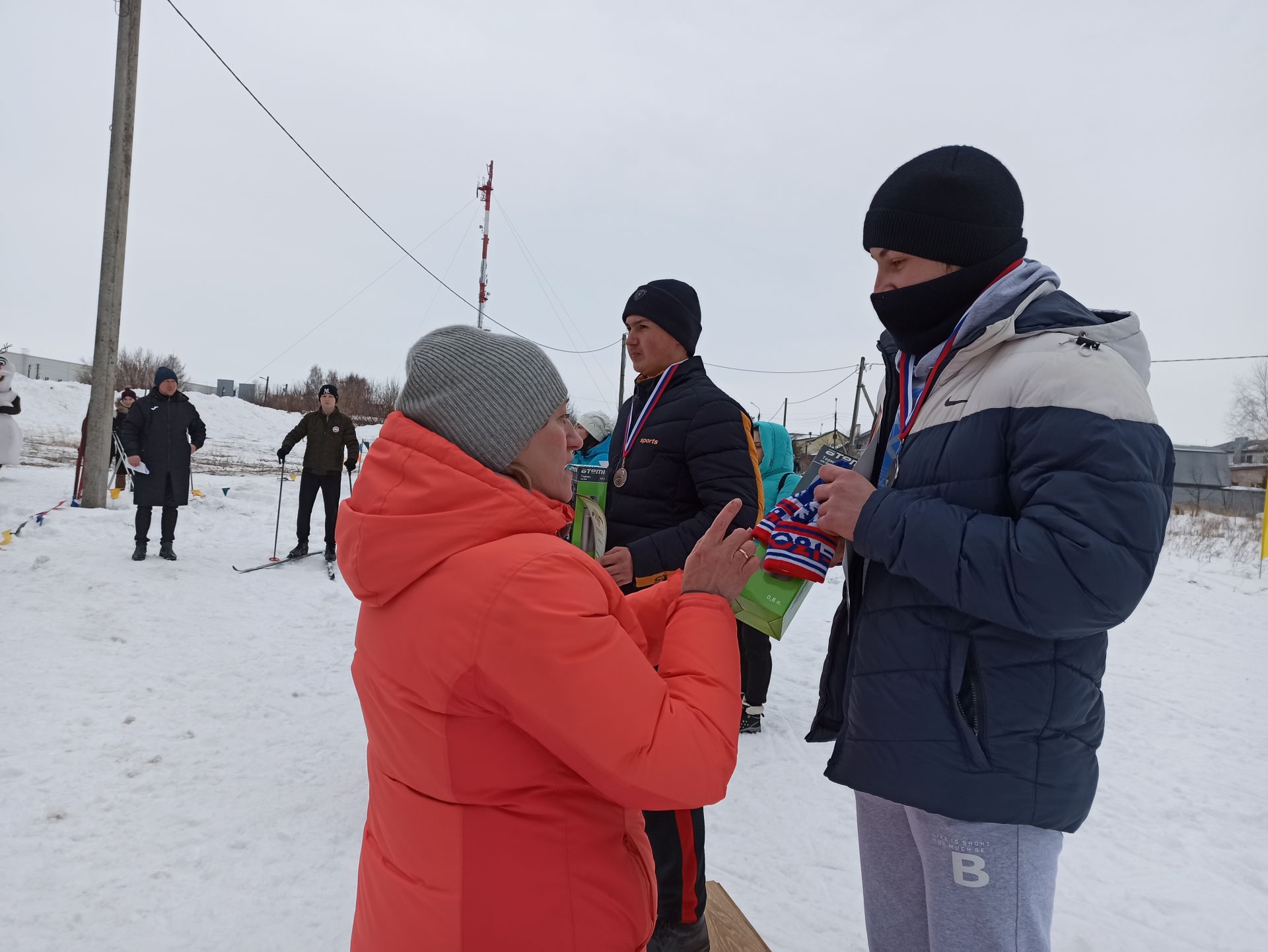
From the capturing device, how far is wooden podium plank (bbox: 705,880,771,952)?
7.63ft

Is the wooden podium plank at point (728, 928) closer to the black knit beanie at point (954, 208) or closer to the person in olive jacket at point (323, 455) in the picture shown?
the black knit beanie at point (954, 208)

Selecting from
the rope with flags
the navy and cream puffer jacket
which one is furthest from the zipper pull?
the rope with flags

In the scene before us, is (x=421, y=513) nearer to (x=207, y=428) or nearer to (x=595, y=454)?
(x=595, y=454)

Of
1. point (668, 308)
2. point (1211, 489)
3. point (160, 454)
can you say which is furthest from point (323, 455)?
point (1211, 489)

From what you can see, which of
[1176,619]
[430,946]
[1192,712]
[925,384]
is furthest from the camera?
[1176,619]

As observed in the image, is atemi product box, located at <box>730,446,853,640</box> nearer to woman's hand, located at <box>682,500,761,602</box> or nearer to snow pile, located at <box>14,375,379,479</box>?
woman's hand, located at <box>682,500,761,602</box>

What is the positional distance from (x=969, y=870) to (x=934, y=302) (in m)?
1.09

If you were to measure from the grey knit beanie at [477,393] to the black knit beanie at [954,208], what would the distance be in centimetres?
79

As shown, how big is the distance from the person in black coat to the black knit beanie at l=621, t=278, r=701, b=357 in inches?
283

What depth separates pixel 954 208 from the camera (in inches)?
56.1

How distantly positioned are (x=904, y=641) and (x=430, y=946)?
3.28ft

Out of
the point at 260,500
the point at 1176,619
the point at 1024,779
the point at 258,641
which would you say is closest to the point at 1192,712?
the point at 1176,619

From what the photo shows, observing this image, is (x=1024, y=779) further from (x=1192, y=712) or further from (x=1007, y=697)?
(x=1192, y=712)

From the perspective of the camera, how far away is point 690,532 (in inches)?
102
